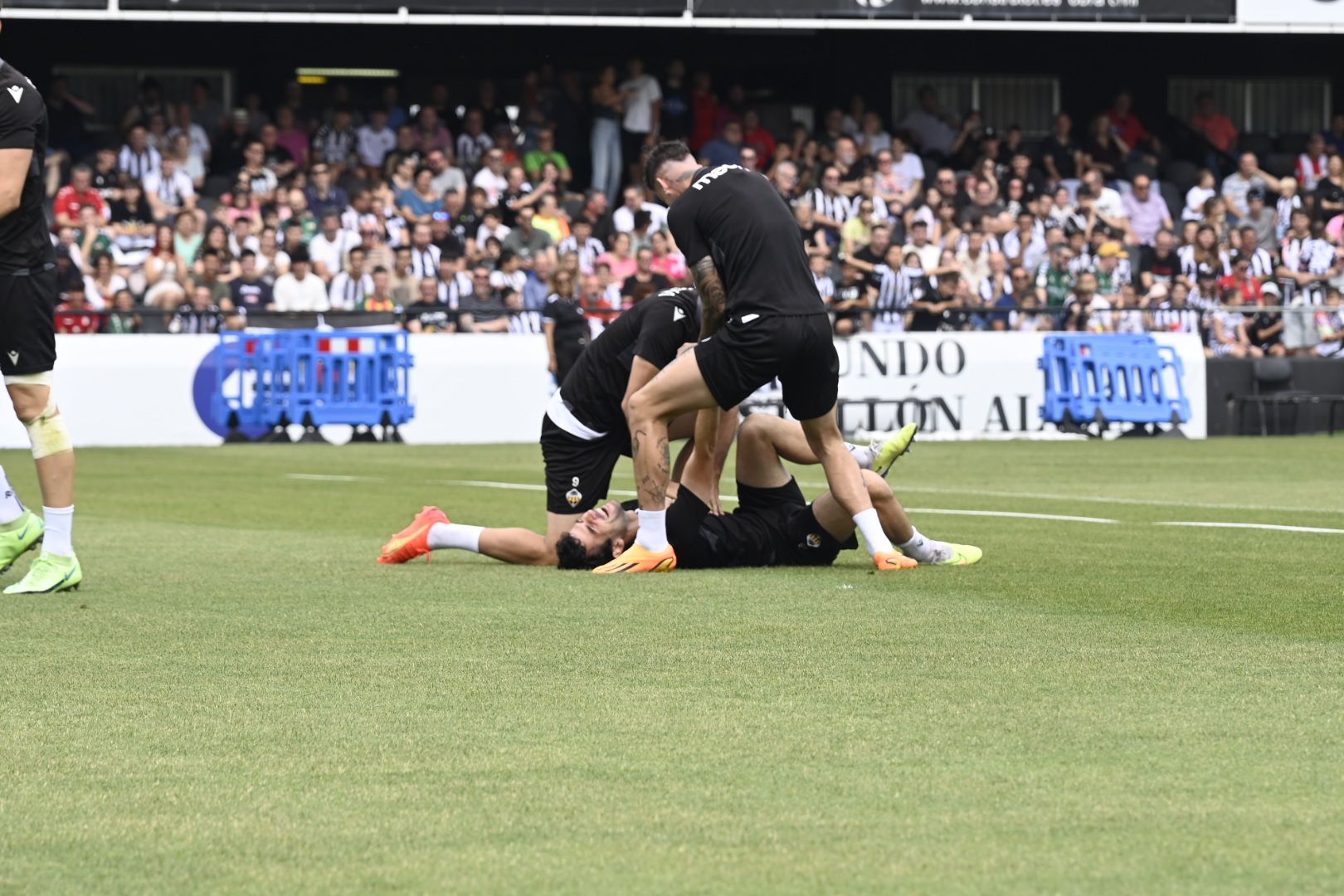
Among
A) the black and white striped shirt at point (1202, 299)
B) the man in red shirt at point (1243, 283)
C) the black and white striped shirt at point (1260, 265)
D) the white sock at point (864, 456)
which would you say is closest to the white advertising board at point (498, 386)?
the black and white striped shirt at point (1202, 299)

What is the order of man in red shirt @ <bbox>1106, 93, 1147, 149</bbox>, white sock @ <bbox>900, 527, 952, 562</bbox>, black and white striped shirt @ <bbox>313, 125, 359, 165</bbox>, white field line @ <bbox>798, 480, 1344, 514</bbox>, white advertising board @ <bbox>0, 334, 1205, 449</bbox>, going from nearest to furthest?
white sock @ <bbox>900, 527, 952, 562</bbox> < white field line @ <bbox>798, 480, 1344, 514</bbox> < white advertising board @ <bbox>0, 334, 1205, 449</bbox> < black and white striped shirt @ <bbox>313, 125, 359, 165</bbox> < man in red shirt @ <bbox>1106, 93, 1147, 149</bbox>

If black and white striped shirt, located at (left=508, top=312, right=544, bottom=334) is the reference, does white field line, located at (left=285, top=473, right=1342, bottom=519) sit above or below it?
below

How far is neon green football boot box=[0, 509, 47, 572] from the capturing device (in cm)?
827

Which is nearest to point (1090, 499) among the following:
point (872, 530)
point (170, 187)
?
point (872, 530)

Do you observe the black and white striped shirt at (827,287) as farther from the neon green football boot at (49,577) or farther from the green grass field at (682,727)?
the neon green football boot at (49,577)

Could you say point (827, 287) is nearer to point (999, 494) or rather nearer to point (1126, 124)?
point (1126, 124)

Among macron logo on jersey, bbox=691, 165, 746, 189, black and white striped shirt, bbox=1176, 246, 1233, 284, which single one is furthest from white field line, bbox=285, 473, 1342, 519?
black and white striped shirt, bbox=1176, 246, 1233, 284

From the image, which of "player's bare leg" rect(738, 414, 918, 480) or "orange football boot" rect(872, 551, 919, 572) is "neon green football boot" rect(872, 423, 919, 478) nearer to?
"player's bare leg" rect(738, 414, 918, 480)

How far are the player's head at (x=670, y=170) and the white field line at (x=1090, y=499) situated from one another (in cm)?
493

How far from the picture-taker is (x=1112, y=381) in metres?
24.4

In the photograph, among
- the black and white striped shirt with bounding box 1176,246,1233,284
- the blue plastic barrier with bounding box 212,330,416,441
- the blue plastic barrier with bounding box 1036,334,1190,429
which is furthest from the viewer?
the black and white striped shirt with bounding box 1176,246,1233,284

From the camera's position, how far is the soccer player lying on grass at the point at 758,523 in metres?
8.80

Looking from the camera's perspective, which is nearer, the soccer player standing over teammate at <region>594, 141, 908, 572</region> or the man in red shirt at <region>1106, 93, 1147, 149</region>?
the soccer player standing over teammate at <region>594, 141, 908, 572</region>

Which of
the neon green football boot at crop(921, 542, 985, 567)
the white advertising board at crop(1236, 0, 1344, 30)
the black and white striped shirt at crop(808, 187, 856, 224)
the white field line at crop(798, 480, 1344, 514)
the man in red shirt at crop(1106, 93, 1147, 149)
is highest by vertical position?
the white advertising board at crop(1236, 0, 1344, 30)
